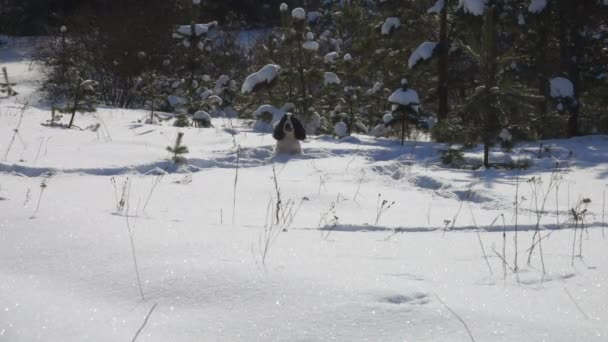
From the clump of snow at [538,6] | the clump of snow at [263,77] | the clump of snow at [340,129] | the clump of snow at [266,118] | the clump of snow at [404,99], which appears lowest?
the clump of snow at [340,129]

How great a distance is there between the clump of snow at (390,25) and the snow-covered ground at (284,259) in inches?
232

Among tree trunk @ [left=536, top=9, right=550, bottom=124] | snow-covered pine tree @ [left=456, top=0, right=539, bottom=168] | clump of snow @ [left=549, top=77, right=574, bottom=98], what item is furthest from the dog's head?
tree trunk @ [left=536, top=9, right=550, bottom=124]

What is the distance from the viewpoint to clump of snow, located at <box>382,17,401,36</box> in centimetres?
1023

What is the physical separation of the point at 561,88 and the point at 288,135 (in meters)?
5.31

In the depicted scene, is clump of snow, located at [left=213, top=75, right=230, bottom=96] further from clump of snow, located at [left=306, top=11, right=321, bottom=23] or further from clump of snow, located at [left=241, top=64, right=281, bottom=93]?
clump of snow, located at [left=306, top=11, right=321, bottom=23]

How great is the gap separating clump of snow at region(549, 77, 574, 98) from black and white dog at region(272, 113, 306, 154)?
5043mm

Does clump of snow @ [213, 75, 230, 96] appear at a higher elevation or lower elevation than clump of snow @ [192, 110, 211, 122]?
higher

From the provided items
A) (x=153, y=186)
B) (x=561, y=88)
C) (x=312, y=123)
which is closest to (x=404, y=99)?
(x=312, y=123)

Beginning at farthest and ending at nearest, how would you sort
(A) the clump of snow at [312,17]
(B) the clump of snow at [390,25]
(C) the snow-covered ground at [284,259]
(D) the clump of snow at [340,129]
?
(A) the clump of snow at [312,17] < (B) the clump of snow at [390,25] < (D) the clump of snow at [340,129] < (C) the snow-covered ground at [284,259]

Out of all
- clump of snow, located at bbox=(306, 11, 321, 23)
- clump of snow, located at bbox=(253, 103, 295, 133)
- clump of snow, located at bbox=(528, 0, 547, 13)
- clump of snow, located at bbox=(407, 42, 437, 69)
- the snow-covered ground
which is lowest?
the snow-covered ground

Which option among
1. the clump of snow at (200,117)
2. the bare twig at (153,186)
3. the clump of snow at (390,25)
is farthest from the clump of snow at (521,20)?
the bare twig at (153,186)

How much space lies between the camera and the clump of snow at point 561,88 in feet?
28.9

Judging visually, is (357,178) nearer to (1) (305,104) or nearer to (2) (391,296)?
(2) (391,296)

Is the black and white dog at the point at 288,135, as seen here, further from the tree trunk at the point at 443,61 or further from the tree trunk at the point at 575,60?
the tree trunk at the point at 575,60
